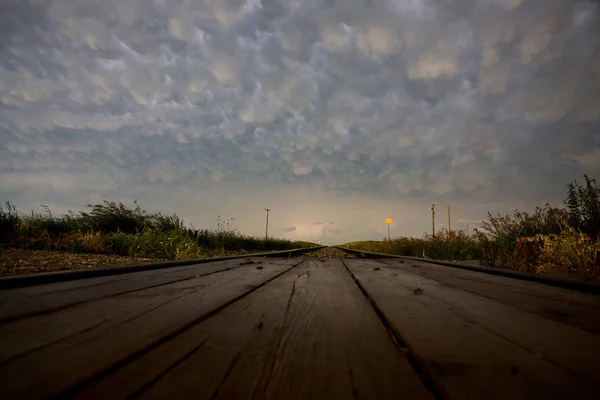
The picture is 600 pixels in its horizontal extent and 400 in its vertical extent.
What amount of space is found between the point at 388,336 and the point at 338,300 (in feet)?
2.39

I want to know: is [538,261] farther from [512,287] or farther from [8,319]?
[8,319]

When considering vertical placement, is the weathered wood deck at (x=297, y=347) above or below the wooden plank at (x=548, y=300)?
below

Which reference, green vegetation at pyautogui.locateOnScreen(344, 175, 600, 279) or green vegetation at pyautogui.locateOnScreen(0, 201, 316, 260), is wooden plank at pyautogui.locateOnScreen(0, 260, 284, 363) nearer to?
green vegetation at pyautogui.locateOnScreen(344, 175, 600, 279)

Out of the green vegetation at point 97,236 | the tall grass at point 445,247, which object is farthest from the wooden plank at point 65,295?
the tall grass at point 445,247

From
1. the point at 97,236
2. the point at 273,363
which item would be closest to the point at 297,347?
the point at 273,363

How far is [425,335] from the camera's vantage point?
1113mm

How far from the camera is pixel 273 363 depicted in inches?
34.5

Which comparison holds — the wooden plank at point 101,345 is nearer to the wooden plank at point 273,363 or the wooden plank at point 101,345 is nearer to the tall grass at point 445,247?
the wooden plank at point 273,363

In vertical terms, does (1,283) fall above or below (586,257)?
below

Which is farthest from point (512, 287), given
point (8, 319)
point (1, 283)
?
point (1, 283)

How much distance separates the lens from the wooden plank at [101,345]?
2.43ft

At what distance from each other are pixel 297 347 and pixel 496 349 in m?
0.62

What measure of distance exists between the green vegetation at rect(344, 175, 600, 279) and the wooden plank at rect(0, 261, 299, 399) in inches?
129

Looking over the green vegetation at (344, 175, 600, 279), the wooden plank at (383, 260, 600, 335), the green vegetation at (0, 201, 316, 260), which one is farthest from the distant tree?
the green vegetation at (0, 201, 316, 260)
